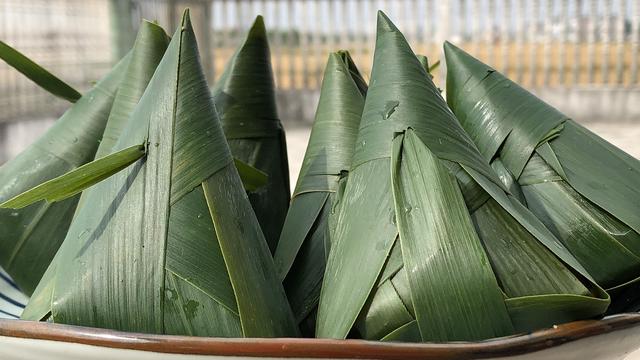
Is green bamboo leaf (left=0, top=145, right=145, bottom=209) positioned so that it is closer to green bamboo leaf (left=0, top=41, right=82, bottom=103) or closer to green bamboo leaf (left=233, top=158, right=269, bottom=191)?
green bamboo leaf (left=233, top=158, right=269, bottom=191)

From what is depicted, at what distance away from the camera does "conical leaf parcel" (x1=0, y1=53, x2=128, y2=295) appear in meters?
0.64

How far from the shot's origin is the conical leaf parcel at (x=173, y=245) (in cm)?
43

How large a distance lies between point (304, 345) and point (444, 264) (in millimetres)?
102

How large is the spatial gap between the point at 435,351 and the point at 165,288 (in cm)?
16

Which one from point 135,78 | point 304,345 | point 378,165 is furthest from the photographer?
point 135,78

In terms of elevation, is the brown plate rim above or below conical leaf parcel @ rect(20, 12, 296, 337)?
below

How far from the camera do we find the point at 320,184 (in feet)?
1.84

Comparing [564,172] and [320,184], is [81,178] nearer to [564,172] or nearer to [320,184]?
[320,184]

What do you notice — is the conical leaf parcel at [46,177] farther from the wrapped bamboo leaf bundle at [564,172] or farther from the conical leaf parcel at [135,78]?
the wrapped bamboo leaf bundle at [564,172]

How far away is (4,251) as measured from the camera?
2.11 ft

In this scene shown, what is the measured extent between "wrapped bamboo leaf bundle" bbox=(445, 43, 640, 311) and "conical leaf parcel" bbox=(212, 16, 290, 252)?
0.56 feet

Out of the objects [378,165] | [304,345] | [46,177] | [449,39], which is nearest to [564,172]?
[378,165]

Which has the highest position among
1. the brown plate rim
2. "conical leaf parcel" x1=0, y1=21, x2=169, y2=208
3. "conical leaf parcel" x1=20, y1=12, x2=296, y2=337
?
"conical leaf parcel" x1=0, y1=21, x2=169, y2=208

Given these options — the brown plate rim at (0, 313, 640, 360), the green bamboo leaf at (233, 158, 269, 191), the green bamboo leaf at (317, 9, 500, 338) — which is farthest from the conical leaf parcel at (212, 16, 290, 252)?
the brown plate rim at (0, 313, 640, 360)
